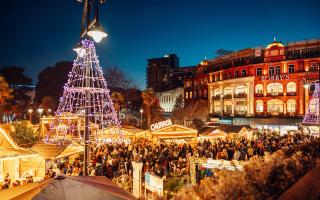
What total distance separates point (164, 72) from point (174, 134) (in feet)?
279

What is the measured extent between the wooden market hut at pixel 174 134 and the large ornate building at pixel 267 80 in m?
25.1

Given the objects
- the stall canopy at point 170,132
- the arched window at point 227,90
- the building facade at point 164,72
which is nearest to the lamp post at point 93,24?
the stall canopy at point 170,132

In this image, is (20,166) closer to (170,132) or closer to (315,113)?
(170,132)

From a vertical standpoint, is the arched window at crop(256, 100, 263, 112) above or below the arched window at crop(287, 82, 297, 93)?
below

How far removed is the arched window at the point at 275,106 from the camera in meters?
45.7

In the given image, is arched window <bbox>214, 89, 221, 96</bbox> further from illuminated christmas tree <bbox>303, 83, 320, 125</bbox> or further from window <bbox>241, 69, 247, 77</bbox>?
illuminated christmas tree <bbox>303, 83, 320, 125</bbox>

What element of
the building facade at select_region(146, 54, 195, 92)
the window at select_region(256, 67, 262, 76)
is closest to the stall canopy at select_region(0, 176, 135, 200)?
the window at select_region(256, 67, 262, 76)

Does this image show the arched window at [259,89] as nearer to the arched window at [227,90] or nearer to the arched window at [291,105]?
the arched window at [291,105]

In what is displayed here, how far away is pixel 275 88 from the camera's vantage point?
4641 cm

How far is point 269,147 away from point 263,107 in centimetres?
2913

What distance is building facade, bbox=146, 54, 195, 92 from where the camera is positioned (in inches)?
3716

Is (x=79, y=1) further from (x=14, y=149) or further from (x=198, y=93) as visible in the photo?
(x=198, y=93)

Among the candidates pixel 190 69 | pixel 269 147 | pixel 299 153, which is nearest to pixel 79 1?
pixel 299 153

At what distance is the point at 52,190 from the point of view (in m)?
5.17
